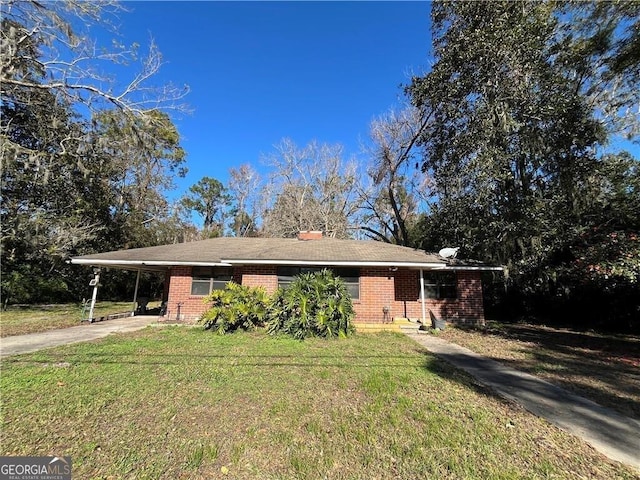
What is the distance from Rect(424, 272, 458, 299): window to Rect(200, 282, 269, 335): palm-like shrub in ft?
23.2

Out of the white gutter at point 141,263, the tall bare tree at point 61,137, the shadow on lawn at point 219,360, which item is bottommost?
the shadow on lawn at point 219,360

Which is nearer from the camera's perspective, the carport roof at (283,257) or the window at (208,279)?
the carport roof at (283,257)

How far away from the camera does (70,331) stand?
979 cm

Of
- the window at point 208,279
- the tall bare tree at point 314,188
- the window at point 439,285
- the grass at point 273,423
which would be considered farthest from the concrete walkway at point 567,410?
the tall bare tree at point 314,188

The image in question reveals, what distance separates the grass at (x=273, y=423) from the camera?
2.98m

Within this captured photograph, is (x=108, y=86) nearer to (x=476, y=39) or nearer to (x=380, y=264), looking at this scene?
(x=380, y=264)

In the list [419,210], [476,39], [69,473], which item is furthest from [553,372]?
[419,210]

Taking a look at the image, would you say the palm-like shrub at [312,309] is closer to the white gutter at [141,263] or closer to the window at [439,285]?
the white gutter at [141,263]

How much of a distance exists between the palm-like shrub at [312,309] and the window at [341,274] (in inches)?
81.9

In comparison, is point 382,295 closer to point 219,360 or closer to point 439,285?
point 439,285

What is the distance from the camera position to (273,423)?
149 inches

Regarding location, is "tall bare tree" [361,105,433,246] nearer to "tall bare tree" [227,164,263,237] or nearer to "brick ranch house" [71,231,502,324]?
"brick ranch house" [71,231,502,324]

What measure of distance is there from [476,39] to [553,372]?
472 inches

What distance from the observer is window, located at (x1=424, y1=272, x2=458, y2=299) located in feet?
44.0
